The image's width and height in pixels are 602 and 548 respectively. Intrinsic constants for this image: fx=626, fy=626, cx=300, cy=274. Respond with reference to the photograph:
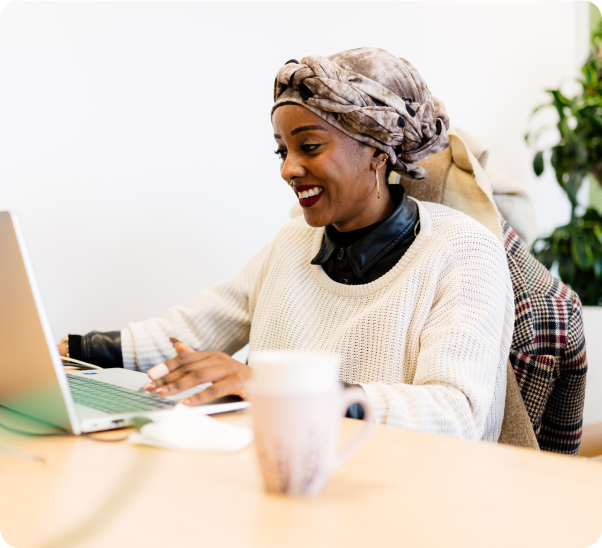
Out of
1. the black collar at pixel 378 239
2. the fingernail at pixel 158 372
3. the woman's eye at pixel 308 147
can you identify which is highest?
the woman's eye at pixel 308 147

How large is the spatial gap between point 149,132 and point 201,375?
1097mm

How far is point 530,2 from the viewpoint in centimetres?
252

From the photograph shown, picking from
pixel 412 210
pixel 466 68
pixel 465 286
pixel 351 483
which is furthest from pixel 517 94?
pixel 351 483

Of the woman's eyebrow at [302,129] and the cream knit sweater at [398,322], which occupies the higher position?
the woman's eyebrow at [302,129]

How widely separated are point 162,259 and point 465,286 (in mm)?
972

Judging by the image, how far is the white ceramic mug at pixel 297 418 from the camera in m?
0.44

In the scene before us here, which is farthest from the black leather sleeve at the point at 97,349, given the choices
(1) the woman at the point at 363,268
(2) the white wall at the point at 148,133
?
(2) the white wall at the point at 148,133

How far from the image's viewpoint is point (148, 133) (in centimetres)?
171

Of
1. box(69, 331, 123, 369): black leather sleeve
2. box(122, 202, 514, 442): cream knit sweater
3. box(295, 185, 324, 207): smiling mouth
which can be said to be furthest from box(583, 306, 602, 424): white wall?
box(69, 331, 123, 369): black leather sleeve

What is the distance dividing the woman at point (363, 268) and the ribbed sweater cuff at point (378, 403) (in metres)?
0.18

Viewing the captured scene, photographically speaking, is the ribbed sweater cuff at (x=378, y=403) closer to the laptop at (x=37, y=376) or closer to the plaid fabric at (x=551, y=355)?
the laptop at (x=37, y=376)

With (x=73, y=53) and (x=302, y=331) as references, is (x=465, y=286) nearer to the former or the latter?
(x=302, y=331)

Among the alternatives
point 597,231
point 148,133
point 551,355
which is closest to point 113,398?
point 551,355

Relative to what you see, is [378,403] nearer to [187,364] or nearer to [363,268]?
[187,364]
